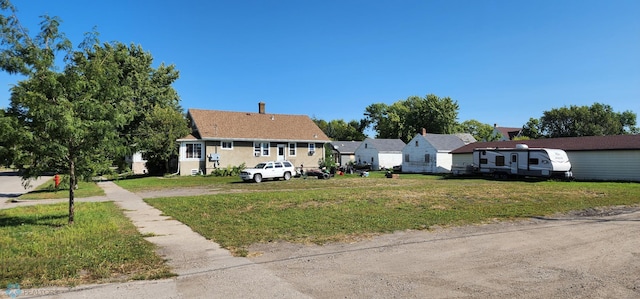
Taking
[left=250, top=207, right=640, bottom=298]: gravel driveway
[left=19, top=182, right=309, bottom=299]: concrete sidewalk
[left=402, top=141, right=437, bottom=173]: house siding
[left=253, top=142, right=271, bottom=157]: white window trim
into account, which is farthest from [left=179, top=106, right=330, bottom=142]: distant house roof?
[left=250, top=207, right=640, bottom=298]: gravel driveway

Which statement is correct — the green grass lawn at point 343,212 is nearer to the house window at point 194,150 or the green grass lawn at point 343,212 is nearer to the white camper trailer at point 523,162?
the white camper trailer at point 523,162

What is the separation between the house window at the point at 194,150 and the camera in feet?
117

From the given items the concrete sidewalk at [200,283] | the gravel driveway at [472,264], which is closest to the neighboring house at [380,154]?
the gravel driveway at [472,264]

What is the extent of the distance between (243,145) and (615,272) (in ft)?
112

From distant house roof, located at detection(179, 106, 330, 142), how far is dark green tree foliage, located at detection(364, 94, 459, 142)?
33.5m

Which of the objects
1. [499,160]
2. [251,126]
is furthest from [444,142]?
[251,126]

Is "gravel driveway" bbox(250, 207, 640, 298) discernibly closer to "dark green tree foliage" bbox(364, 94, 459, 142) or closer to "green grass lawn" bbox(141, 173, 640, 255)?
"green grass lawn" bbox(141, 173, 640, 255)

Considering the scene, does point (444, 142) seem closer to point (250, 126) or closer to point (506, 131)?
point (250, 126)

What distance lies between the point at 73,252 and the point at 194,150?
29.2 m

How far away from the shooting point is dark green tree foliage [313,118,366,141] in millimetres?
94688

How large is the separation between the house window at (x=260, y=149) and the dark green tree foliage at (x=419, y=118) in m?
40.1

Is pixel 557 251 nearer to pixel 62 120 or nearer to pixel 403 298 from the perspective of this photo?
pixel 403 298

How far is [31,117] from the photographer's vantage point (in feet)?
32.5

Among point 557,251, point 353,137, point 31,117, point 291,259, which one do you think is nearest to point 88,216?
point 31,117
